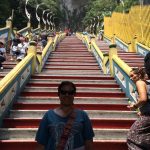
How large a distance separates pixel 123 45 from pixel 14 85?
18.2 m

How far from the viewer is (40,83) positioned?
385 inches

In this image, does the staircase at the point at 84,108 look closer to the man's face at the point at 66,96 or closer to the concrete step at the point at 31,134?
the concrete step at the point at 31,134

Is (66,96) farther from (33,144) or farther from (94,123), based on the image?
(94,123)

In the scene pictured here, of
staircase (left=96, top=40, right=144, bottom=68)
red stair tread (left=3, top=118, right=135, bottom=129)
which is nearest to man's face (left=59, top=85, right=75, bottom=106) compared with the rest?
red stair tread (left=3, top=118, right=135, bottom=129)

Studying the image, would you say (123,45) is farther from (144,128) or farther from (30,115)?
(144,128)

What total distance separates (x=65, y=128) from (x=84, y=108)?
14.2ft

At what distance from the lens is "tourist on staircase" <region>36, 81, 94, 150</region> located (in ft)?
11.9

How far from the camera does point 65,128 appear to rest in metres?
3.61

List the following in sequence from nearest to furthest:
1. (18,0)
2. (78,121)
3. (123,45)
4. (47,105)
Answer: (78,121) → (47,105) → (123,45) → (18,0)

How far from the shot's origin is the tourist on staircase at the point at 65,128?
3.63 m

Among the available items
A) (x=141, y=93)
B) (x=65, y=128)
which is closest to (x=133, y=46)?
(x=141, y=93)

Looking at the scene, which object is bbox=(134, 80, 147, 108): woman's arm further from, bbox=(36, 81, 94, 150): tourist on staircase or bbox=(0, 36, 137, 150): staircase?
bbox=(0, 36, 137, 150): staircase

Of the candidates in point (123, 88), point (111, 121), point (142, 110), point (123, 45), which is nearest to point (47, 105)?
point (111, 121)

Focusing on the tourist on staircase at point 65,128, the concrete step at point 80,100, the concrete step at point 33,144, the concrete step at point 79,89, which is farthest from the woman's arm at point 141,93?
the concrete step at point 79,89
